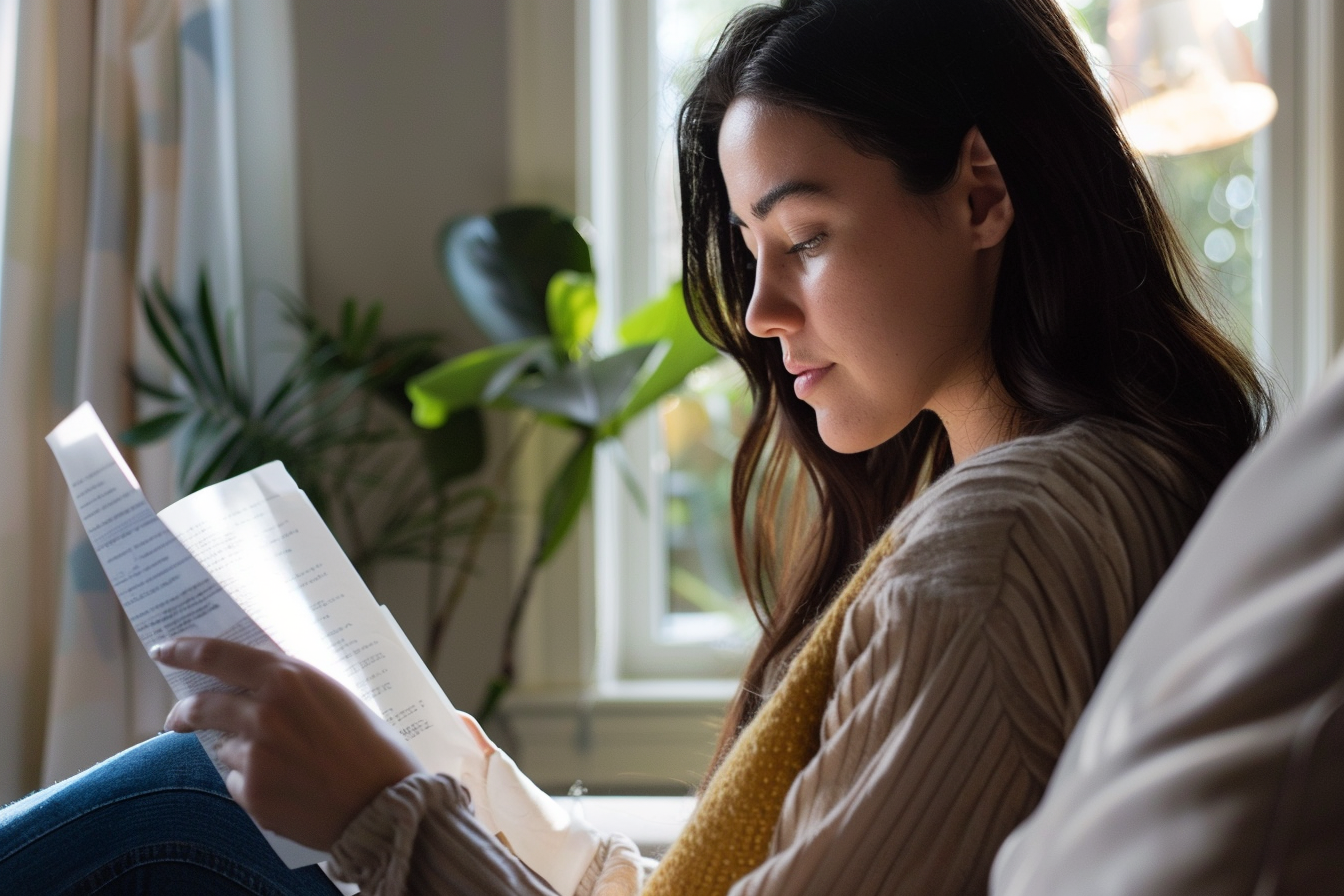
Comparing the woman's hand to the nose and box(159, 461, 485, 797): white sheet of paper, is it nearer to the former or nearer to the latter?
box(159, 461, 485, 797): white sheet of paper

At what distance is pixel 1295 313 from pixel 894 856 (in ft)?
6.82

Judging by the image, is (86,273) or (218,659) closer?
(218,659)

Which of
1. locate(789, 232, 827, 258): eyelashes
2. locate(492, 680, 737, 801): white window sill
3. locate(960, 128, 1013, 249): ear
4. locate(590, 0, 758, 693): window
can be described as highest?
Answer: locate(960, 128, 1013, 249): ear

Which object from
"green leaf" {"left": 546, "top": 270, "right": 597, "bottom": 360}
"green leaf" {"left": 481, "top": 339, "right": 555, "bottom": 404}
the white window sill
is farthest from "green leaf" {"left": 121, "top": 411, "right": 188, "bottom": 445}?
the white window sill

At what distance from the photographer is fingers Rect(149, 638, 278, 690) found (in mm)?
628

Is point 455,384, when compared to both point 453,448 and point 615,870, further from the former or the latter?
point 615,870

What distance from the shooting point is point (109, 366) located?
1806mm

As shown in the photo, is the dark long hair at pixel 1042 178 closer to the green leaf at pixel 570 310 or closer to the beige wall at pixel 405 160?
the green leaf at pixel 570 310

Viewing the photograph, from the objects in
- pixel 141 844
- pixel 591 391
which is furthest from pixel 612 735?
pixel 141 844

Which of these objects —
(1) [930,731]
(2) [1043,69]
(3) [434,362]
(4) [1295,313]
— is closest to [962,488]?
(1) [930,731]

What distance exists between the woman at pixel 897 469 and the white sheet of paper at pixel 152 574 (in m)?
0.02

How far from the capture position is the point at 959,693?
0.51 meters

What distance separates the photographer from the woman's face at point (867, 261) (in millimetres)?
770

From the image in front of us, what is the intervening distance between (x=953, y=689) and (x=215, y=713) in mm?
413
